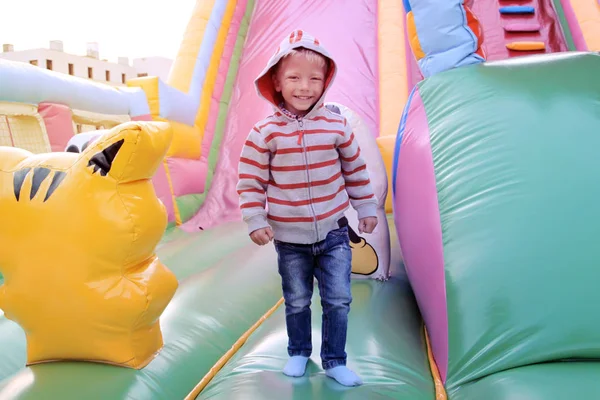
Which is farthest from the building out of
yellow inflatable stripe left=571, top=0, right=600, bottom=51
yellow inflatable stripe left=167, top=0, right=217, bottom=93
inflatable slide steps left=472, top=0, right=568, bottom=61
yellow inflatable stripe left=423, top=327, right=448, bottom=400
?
yellow inflatable stripe left=423, top=327, right=448, bottom=400

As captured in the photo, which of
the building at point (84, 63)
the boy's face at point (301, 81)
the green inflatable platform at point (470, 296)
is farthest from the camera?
the building at point (84, 63)

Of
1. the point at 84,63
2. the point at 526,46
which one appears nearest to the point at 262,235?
the point at 526,46

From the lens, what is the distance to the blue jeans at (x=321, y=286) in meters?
1.03

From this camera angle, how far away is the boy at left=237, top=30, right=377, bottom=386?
3.31 feet

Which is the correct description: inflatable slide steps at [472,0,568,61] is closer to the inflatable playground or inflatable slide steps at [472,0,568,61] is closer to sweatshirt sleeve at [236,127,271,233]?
the inflatable playground

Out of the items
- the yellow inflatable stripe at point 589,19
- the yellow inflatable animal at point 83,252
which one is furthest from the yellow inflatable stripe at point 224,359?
the yellow inflatable stripe at point 589,19

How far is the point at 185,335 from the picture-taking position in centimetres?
117

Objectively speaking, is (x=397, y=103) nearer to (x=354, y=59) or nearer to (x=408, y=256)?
(x=354, y=59)

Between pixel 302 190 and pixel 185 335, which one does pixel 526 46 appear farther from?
pixel 185 335

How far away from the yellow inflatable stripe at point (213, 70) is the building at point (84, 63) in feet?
1.75

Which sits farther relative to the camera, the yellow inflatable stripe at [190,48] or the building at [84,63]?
the building at [84,63]

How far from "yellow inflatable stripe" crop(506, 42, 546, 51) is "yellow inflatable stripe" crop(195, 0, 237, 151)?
1446 mm

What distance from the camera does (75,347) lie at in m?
1.01

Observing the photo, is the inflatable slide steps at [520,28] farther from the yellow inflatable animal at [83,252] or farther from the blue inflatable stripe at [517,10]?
the yellow inflatable animal at [83,252]
